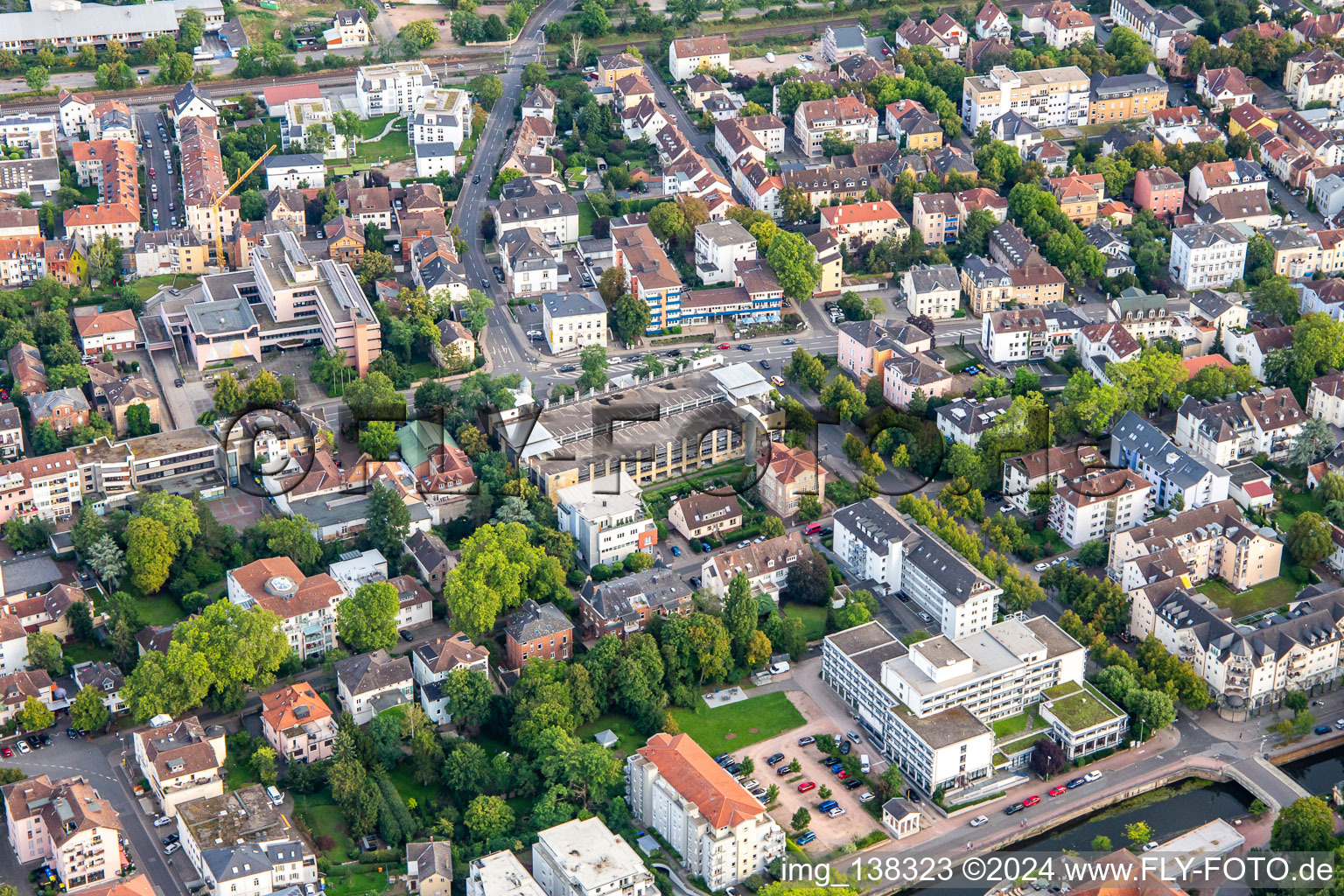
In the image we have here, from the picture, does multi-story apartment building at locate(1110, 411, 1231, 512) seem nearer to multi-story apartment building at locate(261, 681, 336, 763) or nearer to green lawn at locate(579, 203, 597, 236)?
green lawn at locate(579, 203, 597, 236)

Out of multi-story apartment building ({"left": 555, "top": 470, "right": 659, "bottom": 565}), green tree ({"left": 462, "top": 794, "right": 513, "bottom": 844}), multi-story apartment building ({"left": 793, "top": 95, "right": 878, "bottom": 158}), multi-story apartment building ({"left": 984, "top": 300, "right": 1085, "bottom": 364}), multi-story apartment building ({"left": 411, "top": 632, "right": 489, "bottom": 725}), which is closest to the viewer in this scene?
green tree ({"left": 462, "top": 794, "right": 513, "bottom": 844})

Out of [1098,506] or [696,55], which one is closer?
[1098,506]

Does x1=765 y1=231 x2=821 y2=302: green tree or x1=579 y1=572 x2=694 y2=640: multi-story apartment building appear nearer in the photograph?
x1=579 y1=572 x2=694 y2=640: multi-story apartment building

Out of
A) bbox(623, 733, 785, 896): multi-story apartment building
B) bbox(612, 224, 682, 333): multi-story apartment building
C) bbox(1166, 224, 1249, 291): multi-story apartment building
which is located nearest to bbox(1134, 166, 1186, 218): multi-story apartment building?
bbox(1166, 224, 1249, 291): multi-story apartment building

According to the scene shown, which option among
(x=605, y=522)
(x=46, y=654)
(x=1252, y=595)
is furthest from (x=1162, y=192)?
(x=46, y=654)

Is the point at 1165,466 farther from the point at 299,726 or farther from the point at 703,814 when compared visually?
the point at 299,726

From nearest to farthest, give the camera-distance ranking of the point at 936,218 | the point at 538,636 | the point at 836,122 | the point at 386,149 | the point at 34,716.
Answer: the point at 34,716 → the point at 538,636 → the point at 936,218 → the point at 836,122 → the point at 386,149

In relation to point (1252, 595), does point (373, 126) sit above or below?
above
